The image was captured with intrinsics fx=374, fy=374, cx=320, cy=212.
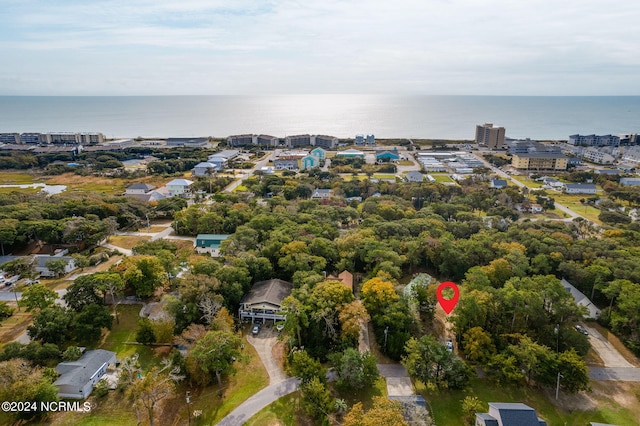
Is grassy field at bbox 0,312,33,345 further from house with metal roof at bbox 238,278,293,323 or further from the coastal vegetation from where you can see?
house with metal roof at bbox 238,278,293,323

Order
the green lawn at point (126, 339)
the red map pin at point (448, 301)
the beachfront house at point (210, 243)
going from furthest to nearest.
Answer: the beachfront house at point (210, 243) → the red map pin at point (448, 301) → the green lawn at point (126, 339)

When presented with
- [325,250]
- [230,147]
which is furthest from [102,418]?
[230,147]

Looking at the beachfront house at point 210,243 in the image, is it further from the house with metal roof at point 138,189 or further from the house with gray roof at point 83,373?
the house with metal roof at point 138,189

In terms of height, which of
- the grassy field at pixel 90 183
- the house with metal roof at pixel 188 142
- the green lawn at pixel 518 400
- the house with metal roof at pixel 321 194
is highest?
the house with metal roof at pixel 188 142

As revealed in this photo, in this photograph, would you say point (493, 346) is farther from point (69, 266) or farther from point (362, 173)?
point (362, 173)

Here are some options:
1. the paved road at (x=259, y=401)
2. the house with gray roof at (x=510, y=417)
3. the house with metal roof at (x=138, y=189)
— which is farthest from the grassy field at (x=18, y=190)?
the house with gray roof at (x=510, y=417)

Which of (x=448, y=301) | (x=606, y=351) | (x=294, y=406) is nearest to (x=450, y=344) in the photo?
(x=448, y=301)

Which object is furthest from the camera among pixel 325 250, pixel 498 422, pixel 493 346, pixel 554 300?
pixel 325 250
